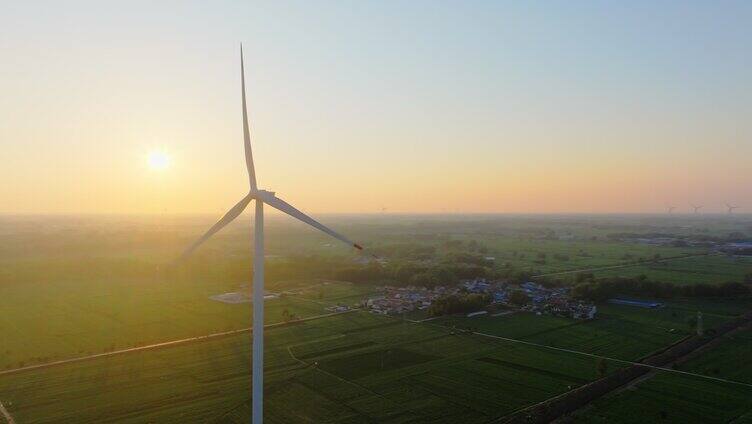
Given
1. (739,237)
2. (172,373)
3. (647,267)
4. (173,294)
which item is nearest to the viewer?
(172,373)

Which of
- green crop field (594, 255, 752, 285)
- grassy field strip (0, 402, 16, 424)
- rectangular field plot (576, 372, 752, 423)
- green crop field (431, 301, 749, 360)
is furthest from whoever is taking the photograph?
green crop field (594, 255, 752, 285)

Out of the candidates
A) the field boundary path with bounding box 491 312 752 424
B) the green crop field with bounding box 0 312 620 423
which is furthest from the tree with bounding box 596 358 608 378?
the green crop field with bounding box 0 312 620 423

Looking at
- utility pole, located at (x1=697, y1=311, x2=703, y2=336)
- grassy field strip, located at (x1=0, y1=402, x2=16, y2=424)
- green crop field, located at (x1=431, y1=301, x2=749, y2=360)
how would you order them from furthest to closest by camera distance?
utility pole, located at (x1=697, y1=311, x2=703, y2=336)
green crop field, located at (x1=431, y1=301, x2=749, y2=360)
grassy field strip, located at (x1=0, y1=402, x2=16, y2=424)

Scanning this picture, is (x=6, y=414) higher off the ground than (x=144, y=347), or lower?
lower

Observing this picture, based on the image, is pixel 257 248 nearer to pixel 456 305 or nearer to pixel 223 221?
pixel 223 221

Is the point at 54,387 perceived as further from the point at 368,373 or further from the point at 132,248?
the point at 132,248

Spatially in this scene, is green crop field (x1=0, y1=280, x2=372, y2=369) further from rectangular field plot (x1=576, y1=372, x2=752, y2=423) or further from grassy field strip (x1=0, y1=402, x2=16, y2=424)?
rectangular field plot (x1=576, y1=372, x2=752, y2=423)

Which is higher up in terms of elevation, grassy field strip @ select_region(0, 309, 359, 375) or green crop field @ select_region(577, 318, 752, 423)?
grassy field strip @ select_region(0, 309, 359, 375)

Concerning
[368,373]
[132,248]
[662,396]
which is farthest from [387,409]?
[132,248]

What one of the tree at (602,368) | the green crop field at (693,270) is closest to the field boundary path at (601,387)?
the tree at (602,368)

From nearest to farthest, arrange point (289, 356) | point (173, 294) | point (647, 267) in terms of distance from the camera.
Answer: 1. point (289, 356)
2. point (173, 294)
3. point (647, 267)

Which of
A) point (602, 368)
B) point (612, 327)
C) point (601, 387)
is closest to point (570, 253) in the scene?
point (612, 327)
